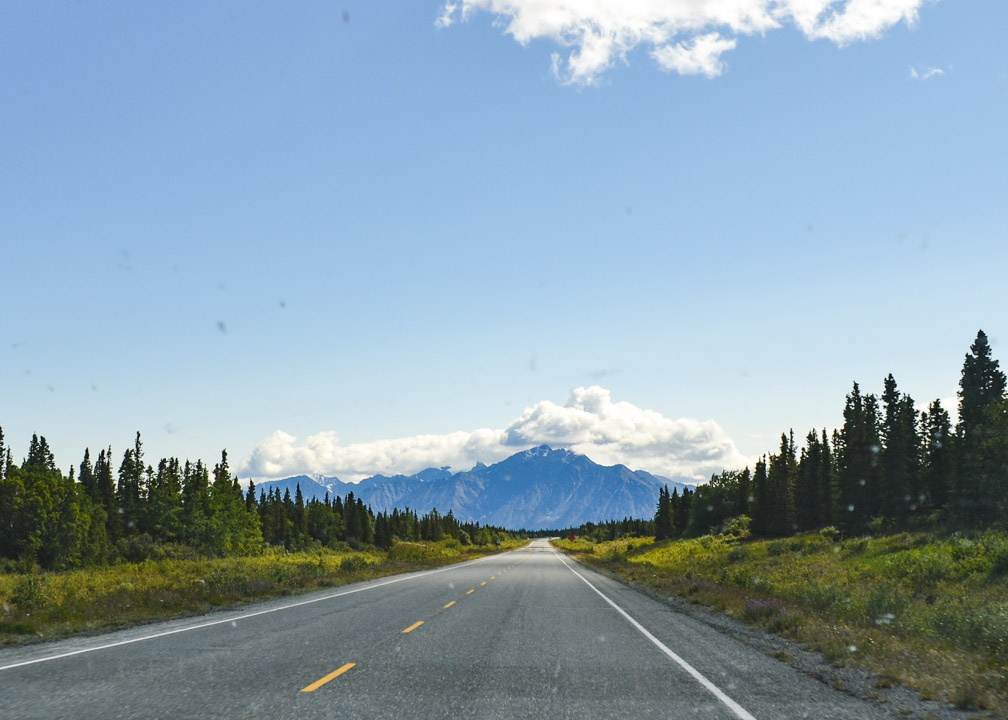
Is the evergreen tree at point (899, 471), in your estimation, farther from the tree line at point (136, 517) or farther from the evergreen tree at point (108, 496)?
the evergreen tree at point (108, 496)

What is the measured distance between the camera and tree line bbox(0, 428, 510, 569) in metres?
70.4

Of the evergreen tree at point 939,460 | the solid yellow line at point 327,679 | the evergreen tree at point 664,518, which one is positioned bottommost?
the evergreen tree at point 664,518

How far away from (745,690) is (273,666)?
20.5ft

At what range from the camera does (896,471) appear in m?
73.5

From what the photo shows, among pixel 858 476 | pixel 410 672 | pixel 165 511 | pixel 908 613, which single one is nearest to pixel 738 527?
pixel 858 476

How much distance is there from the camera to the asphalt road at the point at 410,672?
24.4 feet

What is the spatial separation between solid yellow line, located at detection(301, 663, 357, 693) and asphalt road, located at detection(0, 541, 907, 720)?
5 centimetres

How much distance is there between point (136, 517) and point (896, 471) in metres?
95.8

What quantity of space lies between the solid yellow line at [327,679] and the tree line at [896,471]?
200 feet

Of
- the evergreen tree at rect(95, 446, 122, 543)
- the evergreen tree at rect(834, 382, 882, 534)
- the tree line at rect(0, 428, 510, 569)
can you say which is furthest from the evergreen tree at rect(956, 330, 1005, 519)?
the evergreen tree at rect(95, 446, 122, 543)

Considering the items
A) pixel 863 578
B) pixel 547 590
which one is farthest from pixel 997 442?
pixel 547 590

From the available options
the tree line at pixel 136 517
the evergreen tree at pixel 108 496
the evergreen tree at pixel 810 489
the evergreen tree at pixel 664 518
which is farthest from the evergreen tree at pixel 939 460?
the evergreen tree at pixel 108 496

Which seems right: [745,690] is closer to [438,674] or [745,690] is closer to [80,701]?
[438,674]

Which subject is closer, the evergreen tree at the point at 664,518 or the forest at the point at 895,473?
the forest at the point at 895,473
